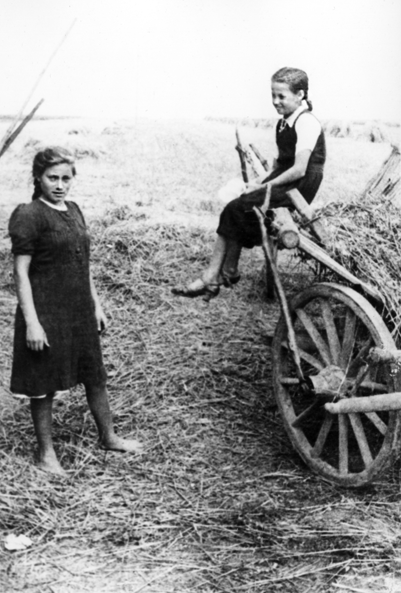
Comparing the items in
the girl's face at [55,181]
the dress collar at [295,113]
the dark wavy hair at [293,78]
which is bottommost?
the girl's face at [55,181]

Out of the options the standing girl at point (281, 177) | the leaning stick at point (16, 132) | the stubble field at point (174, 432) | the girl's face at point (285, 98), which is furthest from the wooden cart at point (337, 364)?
the leaning stick at point (16, 132)

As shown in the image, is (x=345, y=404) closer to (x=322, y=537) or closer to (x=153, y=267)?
(x=322, y=537)

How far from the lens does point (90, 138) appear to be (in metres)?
4.71

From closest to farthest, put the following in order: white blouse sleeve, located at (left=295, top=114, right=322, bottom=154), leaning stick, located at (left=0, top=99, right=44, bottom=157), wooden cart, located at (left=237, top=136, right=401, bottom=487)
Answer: wooden cart, located at (left=237, top=136, right=401, bottom=487) < leaning stick, located at (left=0, top=99, right=44, bottom=157) < white blouse sleeve, located at (left=295, top=114, right=322, bottom=154)

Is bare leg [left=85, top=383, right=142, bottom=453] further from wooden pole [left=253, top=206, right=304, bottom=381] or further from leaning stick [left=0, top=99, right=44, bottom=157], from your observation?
leaning stick [left=0, top=99, right=44, bottom=157]

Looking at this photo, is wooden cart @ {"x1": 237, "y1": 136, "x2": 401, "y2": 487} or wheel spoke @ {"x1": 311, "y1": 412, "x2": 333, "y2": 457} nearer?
wooden cart @ {"x1": 237, "y1": 136, "x2": 401, "y2": 487}

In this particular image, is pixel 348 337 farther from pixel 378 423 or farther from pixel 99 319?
pixel 99 319

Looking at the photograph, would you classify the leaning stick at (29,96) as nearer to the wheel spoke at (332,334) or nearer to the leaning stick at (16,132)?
the leaning stick at (16,132)

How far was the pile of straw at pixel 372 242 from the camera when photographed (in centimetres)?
287

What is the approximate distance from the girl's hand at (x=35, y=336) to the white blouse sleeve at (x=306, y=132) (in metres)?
1.77

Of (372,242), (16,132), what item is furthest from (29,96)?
(372,242)

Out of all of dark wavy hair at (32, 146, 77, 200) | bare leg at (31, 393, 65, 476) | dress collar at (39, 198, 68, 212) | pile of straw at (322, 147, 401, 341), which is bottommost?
bare leg at (31, 393, 65, 476)

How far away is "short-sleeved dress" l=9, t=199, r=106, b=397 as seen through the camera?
2846 millimetres

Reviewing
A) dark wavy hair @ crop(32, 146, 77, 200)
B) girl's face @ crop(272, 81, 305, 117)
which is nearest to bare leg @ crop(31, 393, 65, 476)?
dark wavy hair @ crop(32, 146, 77, 200)
